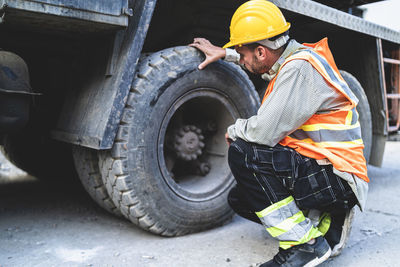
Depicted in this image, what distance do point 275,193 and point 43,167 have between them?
8.64ft

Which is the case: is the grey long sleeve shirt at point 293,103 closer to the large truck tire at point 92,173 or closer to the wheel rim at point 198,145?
the wheel rim at point 198,145

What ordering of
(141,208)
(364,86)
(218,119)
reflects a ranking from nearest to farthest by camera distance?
1. (141,208)
2. (218,119)
3. (364,86)

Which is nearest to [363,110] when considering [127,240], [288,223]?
[288,223]

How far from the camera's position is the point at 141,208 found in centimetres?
228

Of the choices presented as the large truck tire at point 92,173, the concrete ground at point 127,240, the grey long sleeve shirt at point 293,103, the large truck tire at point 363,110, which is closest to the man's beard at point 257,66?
the grey long sleeve shirt at point 293,103

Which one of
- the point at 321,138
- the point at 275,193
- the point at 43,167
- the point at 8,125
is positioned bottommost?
the point at 43,167

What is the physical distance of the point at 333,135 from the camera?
1.90 m

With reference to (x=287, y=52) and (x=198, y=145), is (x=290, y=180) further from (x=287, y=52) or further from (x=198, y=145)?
(x=198, y=145)

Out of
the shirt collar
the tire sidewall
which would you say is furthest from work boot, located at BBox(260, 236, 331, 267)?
the shirt collar

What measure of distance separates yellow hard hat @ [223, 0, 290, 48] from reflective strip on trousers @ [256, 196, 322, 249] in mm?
875

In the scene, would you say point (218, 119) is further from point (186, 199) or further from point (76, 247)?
point (76, 247)

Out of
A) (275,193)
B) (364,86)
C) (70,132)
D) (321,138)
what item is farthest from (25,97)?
(364,86)

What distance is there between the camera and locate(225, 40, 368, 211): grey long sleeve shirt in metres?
1.82

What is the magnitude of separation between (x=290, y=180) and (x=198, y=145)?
3.06 ft
